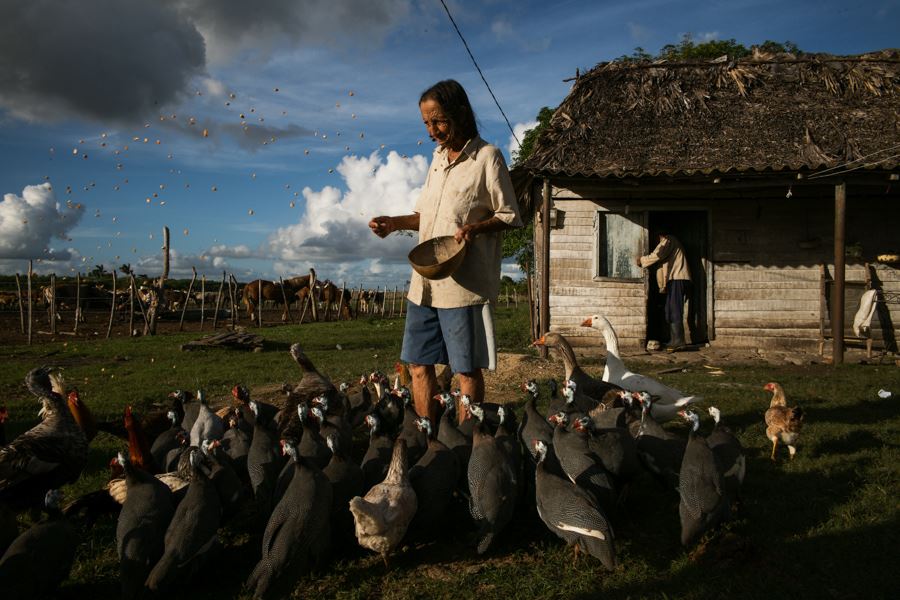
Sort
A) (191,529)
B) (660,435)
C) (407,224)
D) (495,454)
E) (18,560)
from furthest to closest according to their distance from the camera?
(407,224) → (660,435) → (495,454) → (191,529) → (18,560)

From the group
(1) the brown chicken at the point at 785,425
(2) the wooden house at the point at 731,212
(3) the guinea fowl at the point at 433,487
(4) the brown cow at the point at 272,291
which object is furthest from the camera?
(4) the brown cow at the point at 272,291

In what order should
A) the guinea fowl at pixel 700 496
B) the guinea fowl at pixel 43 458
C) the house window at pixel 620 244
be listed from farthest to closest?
the house window at pixel 620 244, the guinea fowl at pixel 43 458, the guinea fowl at pixel 700 496

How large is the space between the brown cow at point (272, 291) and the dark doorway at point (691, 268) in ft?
54.5

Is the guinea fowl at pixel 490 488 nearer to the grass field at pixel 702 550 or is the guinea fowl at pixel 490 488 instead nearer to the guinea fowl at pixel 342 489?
the grass field at pixel 702 550

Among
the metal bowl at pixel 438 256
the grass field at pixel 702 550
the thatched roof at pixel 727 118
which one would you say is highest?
the thatched roof at pixel 727 118

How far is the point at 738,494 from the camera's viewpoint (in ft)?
14.0

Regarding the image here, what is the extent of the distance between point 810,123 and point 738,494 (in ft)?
36.0

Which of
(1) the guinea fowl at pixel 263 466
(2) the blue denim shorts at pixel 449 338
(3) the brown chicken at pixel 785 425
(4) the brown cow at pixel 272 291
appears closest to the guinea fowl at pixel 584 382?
(3) the brown chicken at pixel 785 425

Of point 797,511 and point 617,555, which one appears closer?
point 617,555

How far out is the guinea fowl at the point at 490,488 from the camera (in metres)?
3.78

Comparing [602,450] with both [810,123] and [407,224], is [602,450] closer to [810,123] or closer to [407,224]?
[407,224]

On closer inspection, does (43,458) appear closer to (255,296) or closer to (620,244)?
(620,244)

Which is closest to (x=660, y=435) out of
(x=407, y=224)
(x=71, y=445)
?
(x=407, y=224)

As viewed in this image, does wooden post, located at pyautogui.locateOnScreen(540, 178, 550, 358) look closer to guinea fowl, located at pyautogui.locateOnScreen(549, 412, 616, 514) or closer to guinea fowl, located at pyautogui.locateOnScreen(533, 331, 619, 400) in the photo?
guinea fowl, located at pyautogui.locateOnScreen(533, 331, 619, 400)
